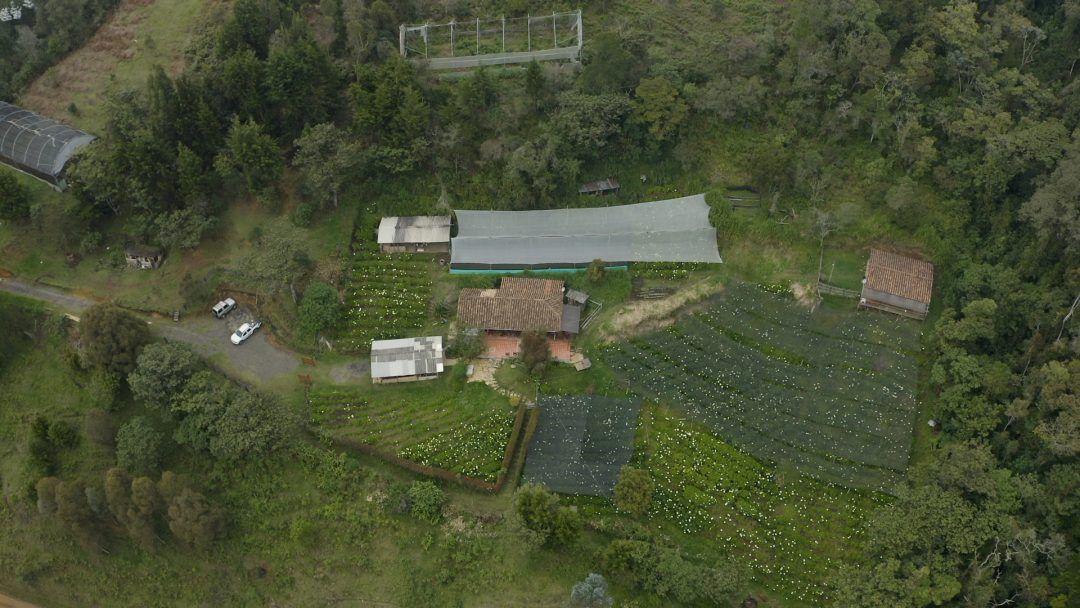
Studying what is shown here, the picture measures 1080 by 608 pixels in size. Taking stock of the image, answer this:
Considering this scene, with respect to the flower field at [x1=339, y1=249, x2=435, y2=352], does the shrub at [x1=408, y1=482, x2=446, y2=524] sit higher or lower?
lower

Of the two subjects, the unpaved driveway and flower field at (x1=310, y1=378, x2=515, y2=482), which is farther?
the unpaved driveway

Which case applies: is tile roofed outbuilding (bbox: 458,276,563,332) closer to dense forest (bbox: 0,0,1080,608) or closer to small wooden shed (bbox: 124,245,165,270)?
dense forest (bbox: 0,0,1080,608)

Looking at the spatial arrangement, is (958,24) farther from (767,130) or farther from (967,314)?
(967,314)

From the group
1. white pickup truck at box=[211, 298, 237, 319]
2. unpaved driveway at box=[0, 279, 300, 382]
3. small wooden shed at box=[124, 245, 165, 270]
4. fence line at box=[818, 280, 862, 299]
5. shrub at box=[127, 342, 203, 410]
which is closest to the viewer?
shrub at box=[127, 342, 203, 410]

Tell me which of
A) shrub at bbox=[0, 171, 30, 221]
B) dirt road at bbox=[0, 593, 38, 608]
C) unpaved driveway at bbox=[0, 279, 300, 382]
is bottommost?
dirt road at bbox=[0, 593, 38, 608]

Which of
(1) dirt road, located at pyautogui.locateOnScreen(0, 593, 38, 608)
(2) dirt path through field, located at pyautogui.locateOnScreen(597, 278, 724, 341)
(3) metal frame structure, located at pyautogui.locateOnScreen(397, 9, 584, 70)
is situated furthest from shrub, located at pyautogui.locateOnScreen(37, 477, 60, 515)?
(3) metal frame structure, located at pyautogui.locateOnScreen(397, 9, 584, 70)

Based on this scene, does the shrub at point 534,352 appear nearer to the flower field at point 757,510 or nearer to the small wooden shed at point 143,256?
the flower field at point 757,510

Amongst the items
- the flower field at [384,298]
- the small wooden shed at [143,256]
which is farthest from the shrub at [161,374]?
the small wooden shed at [143,256]

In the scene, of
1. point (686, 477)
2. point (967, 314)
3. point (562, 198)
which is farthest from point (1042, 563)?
point (562, 198)

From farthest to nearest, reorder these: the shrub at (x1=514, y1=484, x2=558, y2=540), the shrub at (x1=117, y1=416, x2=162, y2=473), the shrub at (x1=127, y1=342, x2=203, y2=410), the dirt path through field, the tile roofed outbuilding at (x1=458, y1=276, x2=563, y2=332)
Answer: the dirt path through field → the tile roofed outbuilding at (x1=458, y1=276, x2=563, y2=332) → the shrub at (x1=127, y1=342, x2=203, y2=410) → the shrub at (x1=117, y1=416, x2=162, y2=473) → the shrub at (x1=514, y1=484, x2=558, y2=540)
